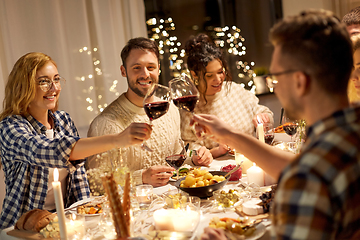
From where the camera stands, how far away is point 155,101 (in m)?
1.57

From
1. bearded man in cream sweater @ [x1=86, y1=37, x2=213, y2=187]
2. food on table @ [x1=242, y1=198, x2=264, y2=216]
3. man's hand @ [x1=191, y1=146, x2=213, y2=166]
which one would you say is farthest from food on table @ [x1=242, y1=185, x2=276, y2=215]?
bearded man in cream sweater @ [x1=86, y1=37, x2=213, y2=187]

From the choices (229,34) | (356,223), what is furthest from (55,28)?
(356,223)

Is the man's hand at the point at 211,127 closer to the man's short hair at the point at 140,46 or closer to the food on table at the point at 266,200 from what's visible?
the food on table at the point at 266,200

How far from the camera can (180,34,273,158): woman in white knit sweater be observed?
10.0 ft

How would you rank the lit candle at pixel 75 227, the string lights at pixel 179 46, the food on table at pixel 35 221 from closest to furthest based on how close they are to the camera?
the lit candle at pixel 75 227 → the food on table at pixel 35 221 → the string lights at pixel 179 46

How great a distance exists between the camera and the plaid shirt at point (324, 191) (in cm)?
71

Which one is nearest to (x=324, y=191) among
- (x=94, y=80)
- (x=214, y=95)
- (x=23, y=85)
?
(x=23, y=85)

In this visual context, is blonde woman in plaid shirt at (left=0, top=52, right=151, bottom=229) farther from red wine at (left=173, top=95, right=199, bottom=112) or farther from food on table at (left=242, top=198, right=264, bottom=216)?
food on table at (left=242, top=198, right=264, bottom=216)

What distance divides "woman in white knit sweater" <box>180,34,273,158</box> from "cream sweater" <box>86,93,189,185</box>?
0.28m

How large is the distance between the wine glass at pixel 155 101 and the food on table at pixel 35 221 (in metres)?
0.52

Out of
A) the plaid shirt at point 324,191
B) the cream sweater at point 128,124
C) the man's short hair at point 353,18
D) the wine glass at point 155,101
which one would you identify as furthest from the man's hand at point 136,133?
the man's short hair at point 353,18

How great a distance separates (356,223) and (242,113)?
2636 mm

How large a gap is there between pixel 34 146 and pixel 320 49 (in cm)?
162

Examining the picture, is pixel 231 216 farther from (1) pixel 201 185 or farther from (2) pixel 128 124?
(2) pixel 128 124
